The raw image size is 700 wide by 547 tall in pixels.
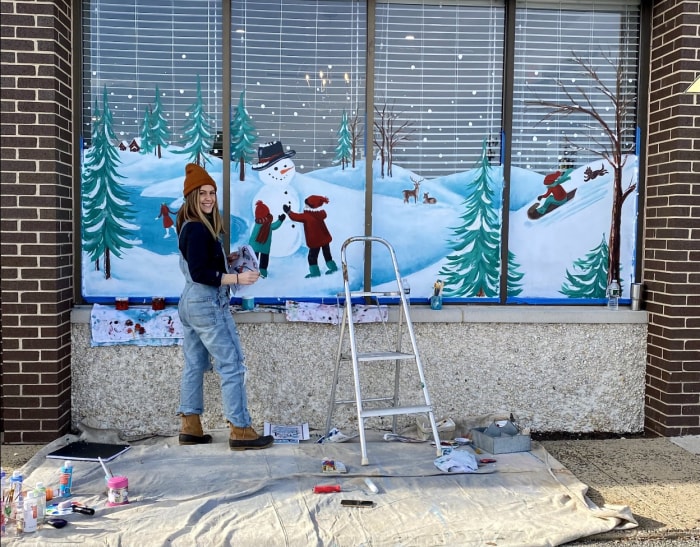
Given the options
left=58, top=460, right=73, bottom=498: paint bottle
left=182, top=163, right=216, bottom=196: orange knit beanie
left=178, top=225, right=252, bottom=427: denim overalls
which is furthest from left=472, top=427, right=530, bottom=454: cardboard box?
left=58, top=460, right=73, bottom=498: paint bottle

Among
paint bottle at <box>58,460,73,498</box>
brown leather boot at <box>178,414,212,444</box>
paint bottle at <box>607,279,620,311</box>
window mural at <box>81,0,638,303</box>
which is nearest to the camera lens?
paint bottle at <box>58,460,73,498</box>

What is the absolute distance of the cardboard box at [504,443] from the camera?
201 inches

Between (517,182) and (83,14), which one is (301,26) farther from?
(517,182)

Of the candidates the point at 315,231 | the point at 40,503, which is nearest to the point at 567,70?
the point at 315,231

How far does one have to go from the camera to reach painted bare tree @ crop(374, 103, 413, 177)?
→ 584cm

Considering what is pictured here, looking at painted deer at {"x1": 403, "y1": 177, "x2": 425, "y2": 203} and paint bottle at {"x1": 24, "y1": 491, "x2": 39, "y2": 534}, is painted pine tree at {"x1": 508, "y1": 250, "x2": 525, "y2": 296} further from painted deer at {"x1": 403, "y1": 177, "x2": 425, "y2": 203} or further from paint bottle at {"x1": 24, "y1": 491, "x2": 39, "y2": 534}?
paint bottle at {"x1": 24, "y1": 491, "x2": 39, "y2": 534}

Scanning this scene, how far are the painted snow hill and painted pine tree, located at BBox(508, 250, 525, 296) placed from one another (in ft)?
0.15

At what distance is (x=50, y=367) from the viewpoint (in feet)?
17.2

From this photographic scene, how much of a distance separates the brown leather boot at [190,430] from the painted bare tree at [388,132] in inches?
92.6

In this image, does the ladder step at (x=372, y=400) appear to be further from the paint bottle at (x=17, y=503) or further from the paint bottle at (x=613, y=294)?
the paint bottle at (x=17, y=503)

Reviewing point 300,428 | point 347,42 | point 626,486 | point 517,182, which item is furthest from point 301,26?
point 626,486

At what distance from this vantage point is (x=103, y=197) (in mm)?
5645

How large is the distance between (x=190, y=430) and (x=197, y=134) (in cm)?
223

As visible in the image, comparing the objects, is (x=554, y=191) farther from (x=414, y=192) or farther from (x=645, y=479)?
(x=645, y=479)
